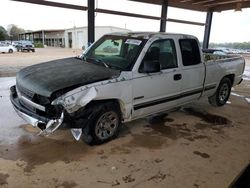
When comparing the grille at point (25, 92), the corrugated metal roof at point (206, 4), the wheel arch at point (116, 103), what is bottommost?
the wheel arch at point (116, 103)

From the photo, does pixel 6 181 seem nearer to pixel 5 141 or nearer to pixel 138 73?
pixel 5 141

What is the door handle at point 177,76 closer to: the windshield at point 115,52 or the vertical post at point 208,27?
the windshield at point 115,52

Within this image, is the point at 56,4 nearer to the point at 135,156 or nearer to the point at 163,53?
the point at 163,53

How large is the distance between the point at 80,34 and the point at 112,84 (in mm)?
34833

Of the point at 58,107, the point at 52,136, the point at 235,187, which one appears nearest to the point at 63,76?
the point at 58,107

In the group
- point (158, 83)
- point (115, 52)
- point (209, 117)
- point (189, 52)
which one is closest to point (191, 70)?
point (189, 52)

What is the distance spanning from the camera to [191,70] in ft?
15.0

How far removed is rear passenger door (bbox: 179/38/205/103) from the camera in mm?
4477

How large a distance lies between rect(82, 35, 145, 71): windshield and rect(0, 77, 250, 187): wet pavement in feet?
3.97

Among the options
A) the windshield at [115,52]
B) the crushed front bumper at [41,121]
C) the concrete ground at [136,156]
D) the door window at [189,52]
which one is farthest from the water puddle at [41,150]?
the door window at [189,52]

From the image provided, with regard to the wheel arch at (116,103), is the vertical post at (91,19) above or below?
above

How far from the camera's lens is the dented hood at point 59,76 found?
3109 mm

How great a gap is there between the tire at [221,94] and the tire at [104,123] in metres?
3.06

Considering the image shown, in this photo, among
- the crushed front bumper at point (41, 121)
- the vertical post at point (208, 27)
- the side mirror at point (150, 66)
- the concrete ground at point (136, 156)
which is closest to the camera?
the concrete ground at point (136, 156)
